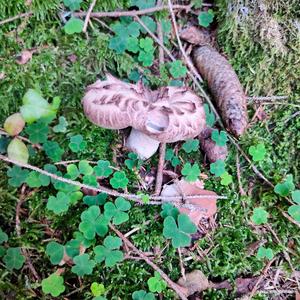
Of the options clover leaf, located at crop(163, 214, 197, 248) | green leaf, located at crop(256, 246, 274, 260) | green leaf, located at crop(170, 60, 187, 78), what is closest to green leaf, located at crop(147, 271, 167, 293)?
clover leaf, located at crop(163, 214, 197, 248)

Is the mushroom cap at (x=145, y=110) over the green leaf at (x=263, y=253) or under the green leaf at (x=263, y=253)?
over

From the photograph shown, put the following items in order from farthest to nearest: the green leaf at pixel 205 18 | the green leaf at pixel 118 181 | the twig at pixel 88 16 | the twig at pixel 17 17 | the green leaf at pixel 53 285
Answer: the green leaf at pixel 205 18 → the twig at pixel 88 16 → the twig at pixel 17 17 → the green leaf at pixel 118 181 → the green leaf at pixel 53 285

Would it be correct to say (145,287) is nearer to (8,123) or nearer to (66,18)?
(8,123)

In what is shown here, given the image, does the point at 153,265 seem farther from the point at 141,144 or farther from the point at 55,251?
the point at 141,144

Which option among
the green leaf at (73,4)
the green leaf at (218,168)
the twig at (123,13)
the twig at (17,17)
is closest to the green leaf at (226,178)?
the green leaf at (218,168)

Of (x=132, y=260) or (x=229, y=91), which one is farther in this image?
(x=229, y=91)

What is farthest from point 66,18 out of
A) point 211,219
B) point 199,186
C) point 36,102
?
point 211,219

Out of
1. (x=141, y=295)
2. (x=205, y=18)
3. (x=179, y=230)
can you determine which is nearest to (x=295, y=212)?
(x=179, y=230)

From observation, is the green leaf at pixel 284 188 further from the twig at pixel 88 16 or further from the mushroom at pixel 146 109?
the twig at pixel 88 16
